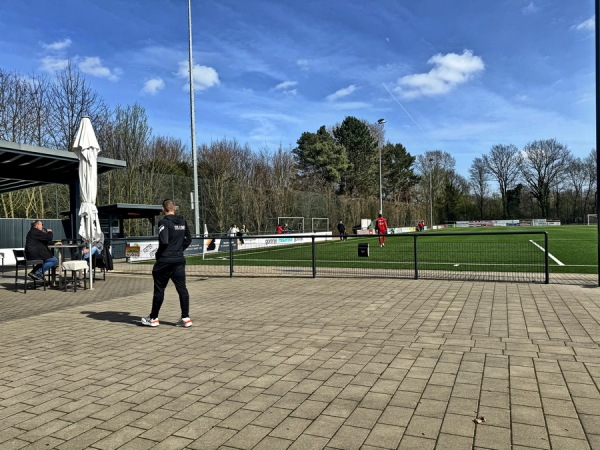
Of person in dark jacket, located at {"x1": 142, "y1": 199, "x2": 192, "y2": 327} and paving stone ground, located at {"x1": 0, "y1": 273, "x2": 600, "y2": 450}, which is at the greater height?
person in dark jacket, located at {"x1": 142, "y1": 199, "x2": 192, "y2": 327}

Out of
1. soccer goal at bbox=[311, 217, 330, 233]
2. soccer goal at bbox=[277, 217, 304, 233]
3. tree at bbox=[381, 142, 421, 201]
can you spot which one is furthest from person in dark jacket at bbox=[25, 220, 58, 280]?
tree at bbox=[381, 142, 421, 201]

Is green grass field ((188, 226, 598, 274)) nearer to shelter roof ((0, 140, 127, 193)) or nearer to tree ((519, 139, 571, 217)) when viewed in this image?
shelter roof ((0, 140, 127, 193))

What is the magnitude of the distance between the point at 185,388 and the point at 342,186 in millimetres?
65346

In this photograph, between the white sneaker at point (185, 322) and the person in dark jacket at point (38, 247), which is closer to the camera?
the white sneaker at point (185, 322)

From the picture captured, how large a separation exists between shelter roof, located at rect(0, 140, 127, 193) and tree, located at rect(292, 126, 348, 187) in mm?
47479

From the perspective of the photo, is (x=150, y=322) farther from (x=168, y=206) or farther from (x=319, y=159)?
(x=319, y=159)

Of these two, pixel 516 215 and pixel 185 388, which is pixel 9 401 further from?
pixel 516 215

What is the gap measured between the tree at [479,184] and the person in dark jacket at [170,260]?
4032 inches

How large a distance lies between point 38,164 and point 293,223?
2847cm

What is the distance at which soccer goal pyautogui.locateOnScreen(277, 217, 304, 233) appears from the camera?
1565 inches

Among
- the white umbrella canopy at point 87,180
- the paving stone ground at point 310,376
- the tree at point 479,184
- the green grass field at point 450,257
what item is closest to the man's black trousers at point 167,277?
the paving stone ground at point 310,376

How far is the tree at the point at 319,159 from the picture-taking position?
63.0 m

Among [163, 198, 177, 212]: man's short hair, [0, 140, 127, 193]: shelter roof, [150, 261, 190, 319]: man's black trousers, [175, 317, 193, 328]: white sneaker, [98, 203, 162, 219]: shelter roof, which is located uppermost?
[0, 140, 127, 193]: shelter roof

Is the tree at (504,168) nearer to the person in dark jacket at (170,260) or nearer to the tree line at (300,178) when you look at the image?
the tree line at (300,178)
